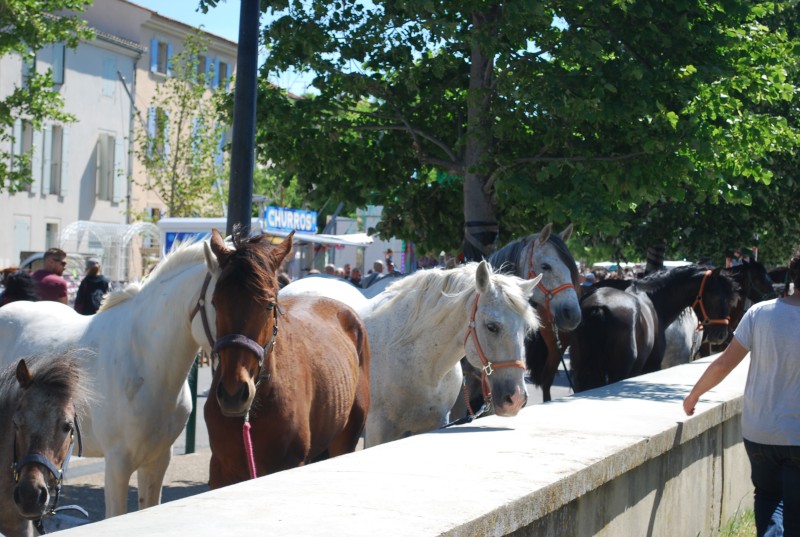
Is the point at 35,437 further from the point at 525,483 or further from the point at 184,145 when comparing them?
the point at 184,145

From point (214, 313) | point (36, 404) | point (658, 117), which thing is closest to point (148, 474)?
point (214, 313)

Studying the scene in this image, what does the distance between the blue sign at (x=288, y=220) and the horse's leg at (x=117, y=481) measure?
1783cm

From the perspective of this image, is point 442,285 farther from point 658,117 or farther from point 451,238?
point 451,238

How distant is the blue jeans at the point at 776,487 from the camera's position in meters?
5.20

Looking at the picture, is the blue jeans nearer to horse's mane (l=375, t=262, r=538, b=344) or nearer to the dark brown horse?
horse's mane (l=375, t=262, r=538, b=344)

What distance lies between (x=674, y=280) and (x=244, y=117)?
633cm

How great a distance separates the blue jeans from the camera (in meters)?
5.20

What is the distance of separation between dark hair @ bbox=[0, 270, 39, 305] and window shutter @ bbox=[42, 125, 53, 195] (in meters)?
31.6

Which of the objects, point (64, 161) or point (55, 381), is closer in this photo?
point (55, 381)

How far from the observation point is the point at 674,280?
1230 cm

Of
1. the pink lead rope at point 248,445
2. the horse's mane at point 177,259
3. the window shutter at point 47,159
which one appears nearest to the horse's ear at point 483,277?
the horse's mane at point 177,259

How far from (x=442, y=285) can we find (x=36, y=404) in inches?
125

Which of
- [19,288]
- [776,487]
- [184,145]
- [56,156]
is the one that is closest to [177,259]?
[776,487]

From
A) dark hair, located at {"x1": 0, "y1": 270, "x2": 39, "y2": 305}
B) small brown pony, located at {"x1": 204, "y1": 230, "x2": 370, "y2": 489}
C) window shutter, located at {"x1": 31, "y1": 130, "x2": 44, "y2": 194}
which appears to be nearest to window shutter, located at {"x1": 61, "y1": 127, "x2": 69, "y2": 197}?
window shutter, located at {"x1": 31, "y1": 130, "x2": 44, "y2": 194}
